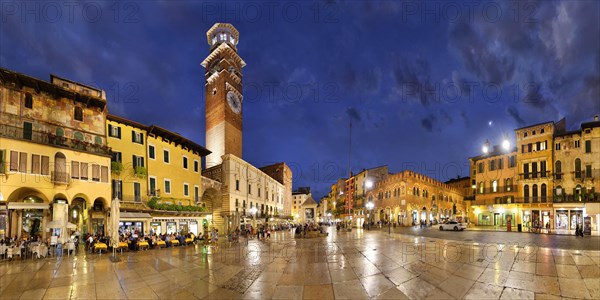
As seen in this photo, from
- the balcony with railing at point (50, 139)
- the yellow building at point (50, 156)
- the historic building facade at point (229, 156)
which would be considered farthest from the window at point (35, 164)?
the historic building facade at point (229, 156)

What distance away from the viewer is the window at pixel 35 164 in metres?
22.1

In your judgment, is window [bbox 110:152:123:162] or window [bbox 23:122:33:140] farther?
window [bbox 110:152:123:162]

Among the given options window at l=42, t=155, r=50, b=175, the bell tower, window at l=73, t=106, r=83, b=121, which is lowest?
window at l=42, t=155, r=50, b=175

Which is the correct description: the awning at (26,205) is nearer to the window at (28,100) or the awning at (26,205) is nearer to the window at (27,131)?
A: the window at (27,131)

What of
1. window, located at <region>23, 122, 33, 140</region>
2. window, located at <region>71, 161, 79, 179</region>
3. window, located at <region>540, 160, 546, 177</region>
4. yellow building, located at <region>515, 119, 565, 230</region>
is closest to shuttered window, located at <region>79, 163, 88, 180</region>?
window, located at <region>71, 161, 79, 179</region>

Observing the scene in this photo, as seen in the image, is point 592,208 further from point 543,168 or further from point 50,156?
point 50,156

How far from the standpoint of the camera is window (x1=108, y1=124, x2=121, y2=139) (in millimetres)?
28672

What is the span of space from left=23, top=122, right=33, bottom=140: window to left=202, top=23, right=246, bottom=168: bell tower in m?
34.3

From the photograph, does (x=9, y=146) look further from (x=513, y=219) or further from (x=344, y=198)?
(x=344, y=198)

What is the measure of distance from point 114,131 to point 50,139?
5872 millimetres

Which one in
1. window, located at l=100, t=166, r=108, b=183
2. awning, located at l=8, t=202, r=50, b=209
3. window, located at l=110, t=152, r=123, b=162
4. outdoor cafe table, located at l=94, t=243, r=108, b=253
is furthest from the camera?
window, located at l=110, t=152, r=123, b=162

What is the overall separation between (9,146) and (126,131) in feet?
31.6

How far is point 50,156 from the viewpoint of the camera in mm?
23094

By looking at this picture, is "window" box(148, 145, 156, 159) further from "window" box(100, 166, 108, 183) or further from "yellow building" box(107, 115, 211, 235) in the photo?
"window" box(100, 166, 108, 183)
